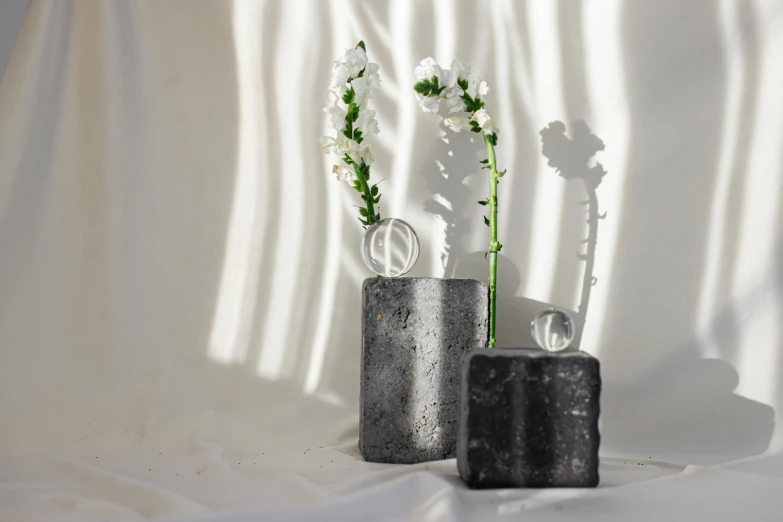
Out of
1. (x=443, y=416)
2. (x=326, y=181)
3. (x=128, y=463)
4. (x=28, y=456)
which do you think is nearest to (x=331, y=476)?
(x=443, y=416)

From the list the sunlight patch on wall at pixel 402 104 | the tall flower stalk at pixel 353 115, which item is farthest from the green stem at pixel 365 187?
the sunlight patch on wall at pixel 402 104

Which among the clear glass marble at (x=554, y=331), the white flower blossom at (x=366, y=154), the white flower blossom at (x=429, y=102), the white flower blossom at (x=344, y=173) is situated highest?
the white flower blossom at (x=429, y=102)

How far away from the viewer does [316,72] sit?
177cm

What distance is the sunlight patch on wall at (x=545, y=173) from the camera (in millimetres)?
1683

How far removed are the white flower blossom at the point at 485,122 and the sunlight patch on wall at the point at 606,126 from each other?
280mm

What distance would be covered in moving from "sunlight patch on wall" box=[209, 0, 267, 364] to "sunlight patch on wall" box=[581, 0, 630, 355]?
77 centimetres

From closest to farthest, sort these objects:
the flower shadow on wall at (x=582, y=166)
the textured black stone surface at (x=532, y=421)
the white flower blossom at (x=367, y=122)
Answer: the textured black stone surface at (x=532, y=421)
the white flower blossom at (x=367, y=122)
the flower shadow on wall at (x=582, y=166)

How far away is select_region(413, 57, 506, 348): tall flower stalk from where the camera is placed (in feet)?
5.08

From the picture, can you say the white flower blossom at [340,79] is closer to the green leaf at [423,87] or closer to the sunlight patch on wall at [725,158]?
the green leaf at [423,87]

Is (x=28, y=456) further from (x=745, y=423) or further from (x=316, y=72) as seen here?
(x=745, y=423)

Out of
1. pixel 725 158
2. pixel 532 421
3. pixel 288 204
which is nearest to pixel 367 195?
pixel 288 204

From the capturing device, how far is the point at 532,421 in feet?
4.00

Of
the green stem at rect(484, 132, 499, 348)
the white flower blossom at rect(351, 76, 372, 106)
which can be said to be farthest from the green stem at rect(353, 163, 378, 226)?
the green stem at rect(484, 132, 499, 348)

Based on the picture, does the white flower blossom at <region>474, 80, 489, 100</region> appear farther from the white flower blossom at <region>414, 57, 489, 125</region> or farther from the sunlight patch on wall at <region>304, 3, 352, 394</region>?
the sunlight patch on wall at <region>304, 3, 352, 394</region>
